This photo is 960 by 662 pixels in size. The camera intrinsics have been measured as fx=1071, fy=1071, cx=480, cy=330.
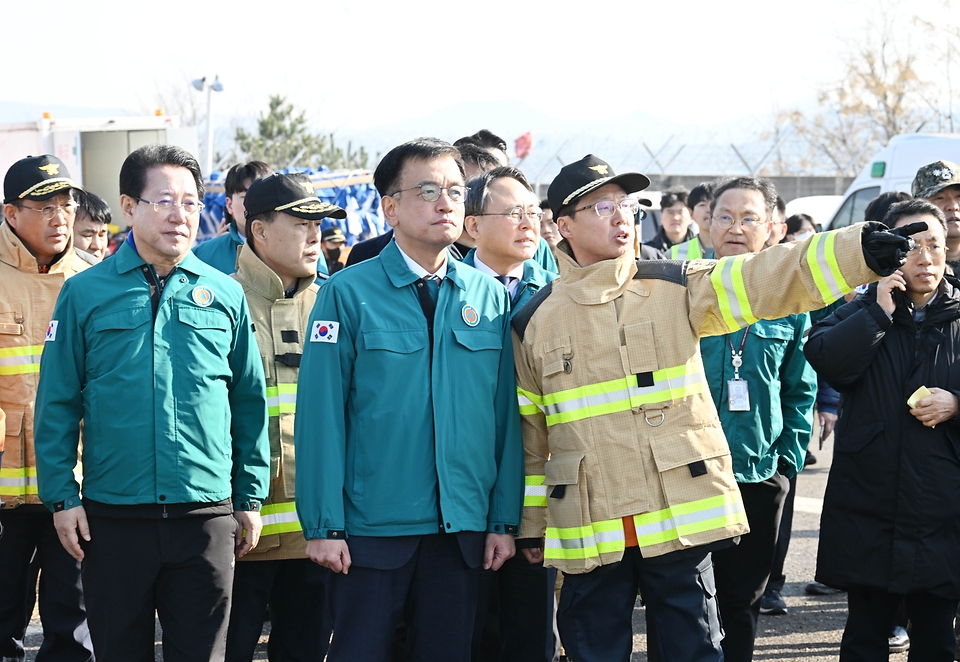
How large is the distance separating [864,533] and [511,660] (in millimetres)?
1531

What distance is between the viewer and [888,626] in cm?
438

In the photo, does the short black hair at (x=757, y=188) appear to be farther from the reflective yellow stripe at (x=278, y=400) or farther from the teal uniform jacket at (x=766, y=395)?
the reflective yellow stripe at (x=278, y=400)

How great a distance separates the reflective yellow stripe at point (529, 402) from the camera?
3.89 meters

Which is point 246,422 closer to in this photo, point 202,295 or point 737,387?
point 202,295

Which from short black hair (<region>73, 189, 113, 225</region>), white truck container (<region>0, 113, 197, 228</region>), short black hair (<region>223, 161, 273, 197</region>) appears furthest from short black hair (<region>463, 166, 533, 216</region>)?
white truck container (<region>0, 113, 197, 228</region>)

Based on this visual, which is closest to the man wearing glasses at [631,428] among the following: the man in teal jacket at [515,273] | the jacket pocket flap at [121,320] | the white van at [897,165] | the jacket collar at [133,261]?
the man in teal jacket at [515,273]

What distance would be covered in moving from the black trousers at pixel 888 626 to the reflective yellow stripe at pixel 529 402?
1.59m

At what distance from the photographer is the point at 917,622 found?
14.4 feet

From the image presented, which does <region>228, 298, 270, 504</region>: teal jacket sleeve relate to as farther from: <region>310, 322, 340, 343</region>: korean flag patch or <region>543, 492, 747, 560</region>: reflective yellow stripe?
<region>543, 492, 747, 560</region>: reflective yellow stripe

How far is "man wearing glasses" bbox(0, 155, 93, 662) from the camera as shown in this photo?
4.66 metres

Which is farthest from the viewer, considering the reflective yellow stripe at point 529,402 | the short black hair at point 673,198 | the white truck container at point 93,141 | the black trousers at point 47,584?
the white truck container at point 93,141

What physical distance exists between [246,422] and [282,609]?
3.30 feet

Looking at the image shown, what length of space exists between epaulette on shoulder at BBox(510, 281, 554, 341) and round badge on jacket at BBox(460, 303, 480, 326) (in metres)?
0.21

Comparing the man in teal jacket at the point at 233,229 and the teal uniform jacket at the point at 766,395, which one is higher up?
the man in teal jacket at the point at 233,229
